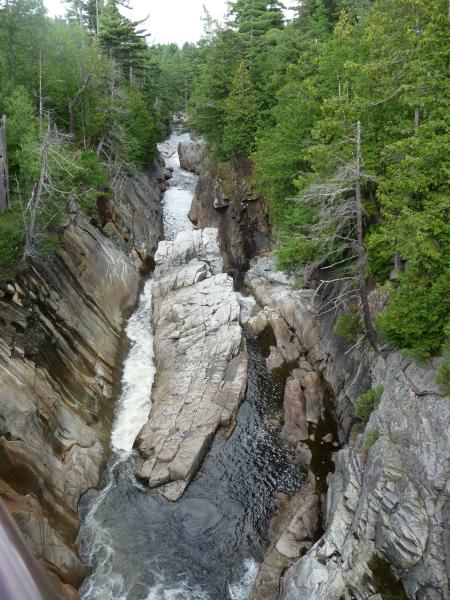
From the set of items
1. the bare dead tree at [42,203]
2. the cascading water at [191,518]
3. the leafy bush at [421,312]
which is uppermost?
the bare dead tree at [42,203]

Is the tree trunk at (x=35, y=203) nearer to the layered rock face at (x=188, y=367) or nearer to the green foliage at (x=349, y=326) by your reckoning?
the layered rock face at (x=188, y=367)

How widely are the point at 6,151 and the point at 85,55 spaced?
14233mm

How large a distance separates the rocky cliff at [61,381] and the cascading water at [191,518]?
72cm

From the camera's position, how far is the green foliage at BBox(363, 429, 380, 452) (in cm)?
1271

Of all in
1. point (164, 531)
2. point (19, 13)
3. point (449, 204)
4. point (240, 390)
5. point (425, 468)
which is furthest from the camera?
point (19, 13)

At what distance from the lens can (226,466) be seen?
651 inches

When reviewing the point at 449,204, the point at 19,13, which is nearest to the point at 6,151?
the point at 19,13

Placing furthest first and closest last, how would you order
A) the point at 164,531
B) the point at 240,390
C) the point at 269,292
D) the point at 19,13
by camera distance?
the point at 269,292 → the point at 19,13 → the point at 240,390 → the point at 164,531

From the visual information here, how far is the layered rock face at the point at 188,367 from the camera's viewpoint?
16156 mm

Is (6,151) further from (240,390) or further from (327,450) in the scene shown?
(327,450)

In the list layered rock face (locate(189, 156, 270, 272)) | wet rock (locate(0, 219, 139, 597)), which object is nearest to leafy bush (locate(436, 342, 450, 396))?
wet rock (locate(0, 219, 139, 597))

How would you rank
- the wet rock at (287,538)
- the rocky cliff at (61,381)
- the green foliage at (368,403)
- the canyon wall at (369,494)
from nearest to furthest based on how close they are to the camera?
the canyon wall at (369,494) → the wet rock at (287,538) → the rocky cliff at (61,381) → the green foliage at (368,403)

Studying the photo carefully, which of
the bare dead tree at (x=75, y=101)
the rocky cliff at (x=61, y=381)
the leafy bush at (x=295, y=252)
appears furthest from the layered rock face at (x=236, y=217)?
the bare dead tree at (x=75, y=101)

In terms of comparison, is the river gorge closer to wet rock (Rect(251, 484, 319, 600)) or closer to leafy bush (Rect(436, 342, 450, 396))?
wet rock (Rect(251, 484, 319, 600))
